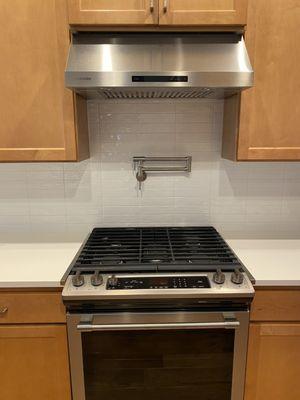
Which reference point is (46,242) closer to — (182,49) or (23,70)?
(23,70)

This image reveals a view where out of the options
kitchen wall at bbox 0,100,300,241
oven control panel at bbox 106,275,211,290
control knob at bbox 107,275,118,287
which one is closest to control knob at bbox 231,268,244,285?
oven control panel at bbox 106,275,211,290

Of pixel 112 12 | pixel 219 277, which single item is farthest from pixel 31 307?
pixel 112 12

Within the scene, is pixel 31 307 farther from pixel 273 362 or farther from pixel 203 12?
pixel 203 12

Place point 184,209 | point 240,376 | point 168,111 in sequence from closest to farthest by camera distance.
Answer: point 240,376 → point 168,111 → point 184,209

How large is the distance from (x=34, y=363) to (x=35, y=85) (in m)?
1.17

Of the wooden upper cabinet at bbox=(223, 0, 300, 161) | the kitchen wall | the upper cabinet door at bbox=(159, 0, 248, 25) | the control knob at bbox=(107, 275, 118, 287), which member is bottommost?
the control knob at bbox=(107, 275, 118, 287)

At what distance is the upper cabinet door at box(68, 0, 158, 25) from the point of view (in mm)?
1144

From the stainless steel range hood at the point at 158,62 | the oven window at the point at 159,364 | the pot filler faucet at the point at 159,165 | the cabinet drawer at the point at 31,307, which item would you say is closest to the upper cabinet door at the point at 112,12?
the stainless steel range hood at the point at 158,62

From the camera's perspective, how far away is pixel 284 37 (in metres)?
1.22

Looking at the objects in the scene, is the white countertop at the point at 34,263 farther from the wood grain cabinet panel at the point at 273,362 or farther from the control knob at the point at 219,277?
the wood grain cabinet panel at the point at 273,362

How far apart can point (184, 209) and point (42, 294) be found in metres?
0.88

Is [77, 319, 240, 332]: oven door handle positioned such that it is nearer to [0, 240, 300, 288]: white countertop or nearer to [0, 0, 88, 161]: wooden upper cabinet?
[0, 240, 300, 288]: white countertop

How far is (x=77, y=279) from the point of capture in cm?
115

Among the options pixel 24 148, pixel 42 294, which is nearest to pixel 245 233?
pixel 42 294
